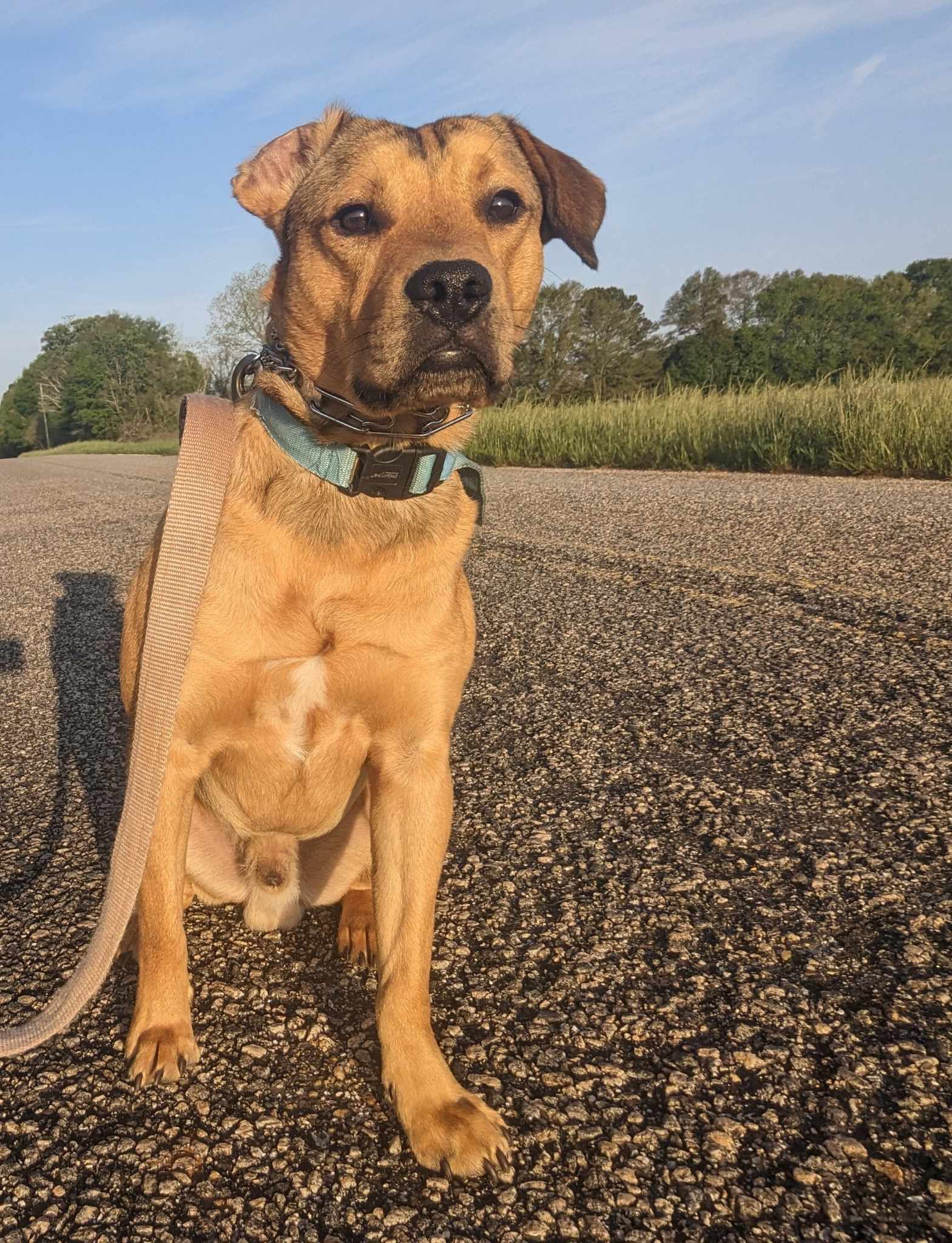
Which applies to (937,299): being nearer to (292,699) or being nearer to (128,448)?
(128,448)

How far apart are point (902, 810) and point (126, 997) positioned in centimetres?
245

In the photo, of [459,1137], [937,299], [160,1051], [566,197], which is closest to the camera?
[459,1137]

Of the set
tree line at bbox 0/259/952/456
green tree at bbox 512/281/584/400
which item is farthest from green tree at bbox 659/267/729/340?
green tree at bbox 512/281/584/400

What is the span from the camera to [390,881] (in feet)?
7.36

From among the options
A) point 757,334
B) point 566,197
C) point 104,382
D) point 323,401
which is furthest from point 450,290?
point 104,382

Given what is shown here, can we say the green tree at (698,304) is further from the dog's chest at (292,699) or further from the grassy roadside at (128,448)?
the dog's chest at (292,699)

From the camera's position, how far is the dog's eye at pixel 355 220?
257 cm

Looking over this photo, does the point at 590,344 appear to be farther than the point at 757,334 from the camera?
No

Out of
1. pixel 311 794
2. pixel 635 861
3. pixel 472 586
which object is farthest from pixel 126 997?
pixel 472 586

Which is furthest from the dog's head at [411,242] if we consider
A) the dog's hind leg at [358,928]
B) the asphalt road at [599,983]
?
the asphalt road at [599,983]

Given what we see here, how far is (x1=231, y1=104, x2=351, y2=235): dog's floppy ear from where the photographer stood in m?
2.72

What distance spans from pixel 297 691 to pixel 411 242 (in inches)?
49.3

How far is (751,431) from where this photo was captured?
48.0 ft

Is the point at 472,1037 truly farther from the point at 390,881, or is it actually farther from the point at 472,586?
the point at 472,586
